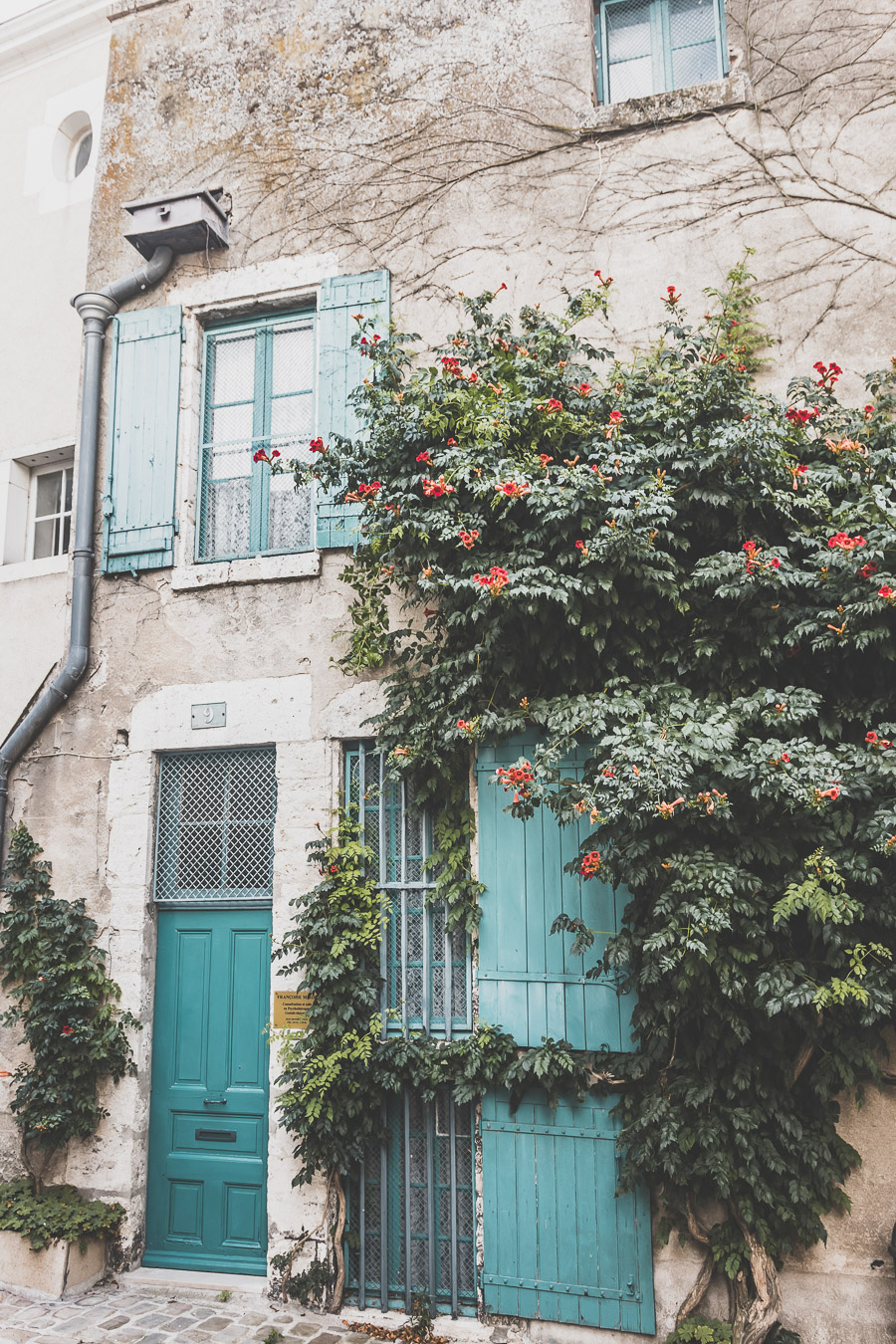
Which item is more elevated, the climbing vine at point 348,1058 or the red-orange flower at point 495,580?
the red-orange flower at point 495,580

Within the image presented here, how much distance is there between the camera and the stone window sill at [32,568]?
6.83 m

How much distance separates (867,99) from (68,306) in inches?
213

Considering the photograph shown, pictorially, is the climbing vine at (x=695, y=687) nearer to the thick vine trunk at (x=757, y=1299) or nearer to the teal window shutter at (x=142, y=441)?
the thick vine trunk at (x=757, y=1299)

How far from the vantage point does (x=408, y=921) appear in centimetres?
513

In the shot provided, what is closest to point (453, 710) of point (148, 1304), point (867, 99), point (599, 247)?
point (599, 247)

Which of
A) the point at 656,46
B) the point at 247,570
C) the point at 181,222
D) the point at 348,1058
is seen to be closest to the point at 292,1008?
the point at 348,1058

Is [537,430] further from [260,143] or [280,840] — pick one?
[260,143]

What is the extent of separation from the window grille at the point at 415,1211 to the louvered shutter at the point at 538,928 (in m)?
0.64

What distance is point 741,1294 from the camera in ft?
13.7

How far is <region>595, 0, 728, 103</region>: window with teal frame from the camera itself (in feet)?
18.5

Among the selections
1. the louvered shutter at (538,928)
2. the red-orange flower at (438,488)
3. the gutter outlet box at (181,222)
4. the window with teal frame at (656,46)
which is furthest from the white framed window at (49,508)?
the window with teal frame at (656,46)

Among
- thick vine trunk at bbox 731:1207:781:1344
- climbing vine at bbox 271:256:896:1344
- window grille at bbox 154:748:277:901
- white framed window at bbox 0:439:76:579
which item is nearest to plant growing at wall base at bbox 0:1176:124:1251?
window grille at bbox 154:748:277:901

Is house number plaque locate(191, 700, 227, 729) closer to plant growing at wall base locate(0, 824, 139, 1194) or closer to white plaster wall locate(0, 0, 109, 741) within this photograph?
plant growing at wall base locate(0, 824, 139, 1194)

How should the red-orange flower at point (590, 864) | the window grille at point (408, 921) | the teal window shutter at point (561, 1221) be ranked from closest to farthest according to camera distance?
the red-orange flower at point (590, 864), the teal window shutter at point (561, 1221), the window grille at point (408, 921)
